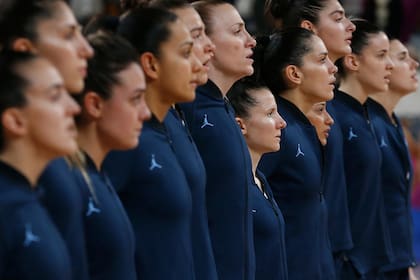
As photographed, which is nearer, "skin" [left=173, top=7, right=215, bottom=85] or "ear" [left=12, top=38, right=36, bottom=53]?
"ear" [left=12, top=38, right=36, bottom=53]

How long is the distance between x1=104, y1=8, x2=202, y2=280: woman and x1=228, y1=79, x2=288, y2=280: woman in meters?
0.75

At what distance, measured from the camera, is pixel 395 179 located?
5.48m

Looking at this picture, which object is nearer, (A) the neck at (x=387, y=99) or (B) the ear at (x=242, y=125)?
(B) the ear at (x=242, y=125)

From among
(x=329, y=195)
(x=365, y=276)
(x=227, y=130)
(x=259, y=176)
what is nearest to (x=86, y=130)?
(x=227, y=130)

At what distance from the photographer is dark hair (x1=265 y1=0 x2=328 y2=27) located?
504 centimetres

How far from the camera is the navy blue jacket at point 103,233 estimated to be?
3293mm

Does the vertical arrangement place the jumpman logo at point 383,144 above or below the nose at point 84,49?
below

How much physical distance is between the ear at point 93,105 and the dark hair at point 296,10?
1.84 meters

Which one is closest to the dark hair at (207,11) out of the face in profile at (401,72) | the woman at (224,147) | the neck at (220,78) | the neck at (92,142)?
the woman at (224,147)

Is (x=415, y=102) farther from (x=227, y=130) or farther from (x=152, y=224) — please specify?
(x=152, y=224)

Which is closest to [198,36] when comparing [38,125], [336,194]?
[38,125]

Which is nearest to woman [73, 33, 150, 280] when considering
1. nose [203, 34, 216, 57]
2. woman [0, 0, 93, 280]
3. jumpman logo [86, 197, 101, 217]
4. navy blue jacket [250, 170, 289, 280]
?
jumpman logo [86, 197, 101, 217]

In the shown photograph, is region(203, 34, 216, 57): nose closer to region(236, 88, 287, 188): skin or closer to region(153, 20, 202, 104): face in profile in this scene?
region(153, 20, 202, 104): face in profile

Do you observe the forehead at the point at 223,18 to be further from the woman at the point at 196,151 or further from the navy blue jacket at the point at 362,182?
the navy blue jacket at the point at 362,182
